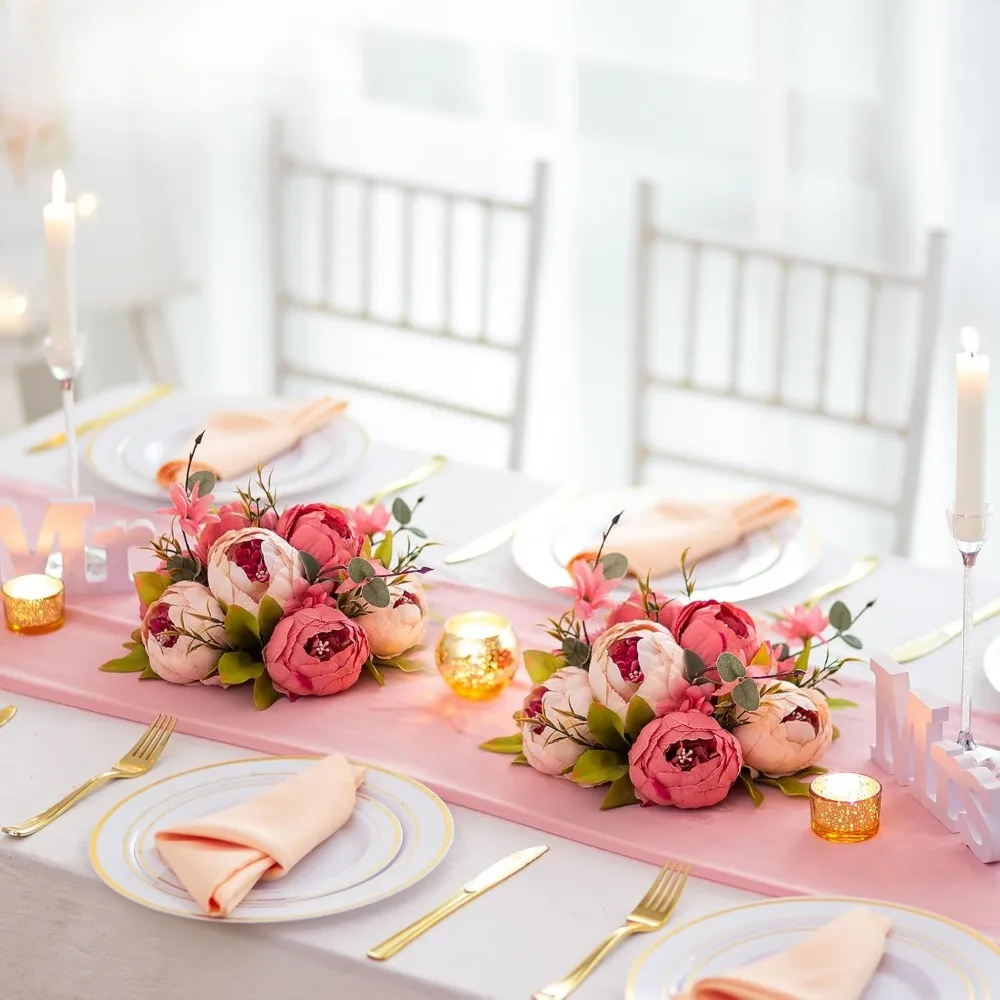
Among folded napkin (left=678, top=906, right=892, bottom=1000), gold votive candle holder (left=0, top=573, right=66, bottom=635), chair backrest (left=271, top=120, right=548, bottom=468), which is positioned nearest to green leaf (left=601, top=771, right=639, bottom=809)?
folded napkin (left=678, top=906, right=892, bottom=1000)

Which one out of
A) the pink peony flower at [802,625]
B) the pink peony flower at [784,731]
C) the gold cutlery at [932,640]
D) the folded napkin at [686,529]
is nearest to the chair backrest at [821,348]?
the folded napkin at [686,529]

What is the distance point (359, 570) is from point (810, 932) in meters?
0.47

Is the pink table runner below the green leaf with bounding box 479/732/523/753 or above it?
below

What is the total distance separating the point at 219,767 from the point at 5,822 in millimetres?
153

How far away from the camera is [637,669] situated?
43.6 inches

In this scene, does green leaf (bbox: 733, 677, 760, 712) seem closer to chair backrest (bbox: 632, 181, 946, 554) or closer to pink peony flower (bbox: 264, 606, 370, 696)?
pink peony flower (bbox: 264, 606, 370, 696)

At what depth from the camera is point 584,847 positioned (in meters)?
1.09

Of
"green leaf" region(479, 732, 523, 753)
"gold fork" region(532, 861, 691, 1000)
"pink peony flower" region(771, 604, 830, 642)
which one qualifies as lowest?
"gold fork" region(532, 861, 691, 1000)

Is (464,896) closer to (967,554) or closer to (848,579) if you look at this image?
(967,554)

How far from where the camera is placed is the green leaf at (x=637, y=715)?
110 centimetres

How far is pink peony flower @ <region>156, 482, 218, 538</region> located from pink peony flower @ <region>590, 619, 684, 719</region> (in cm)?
37

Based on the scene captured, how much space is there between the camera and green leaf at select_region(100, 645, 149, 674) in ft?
4.39

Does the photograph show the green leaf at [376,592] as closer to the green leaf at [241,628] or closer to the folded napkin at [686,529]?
the green leaf at [241,628]

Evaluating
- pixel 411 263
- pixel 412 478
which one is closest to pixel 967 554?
pixel 412 478
